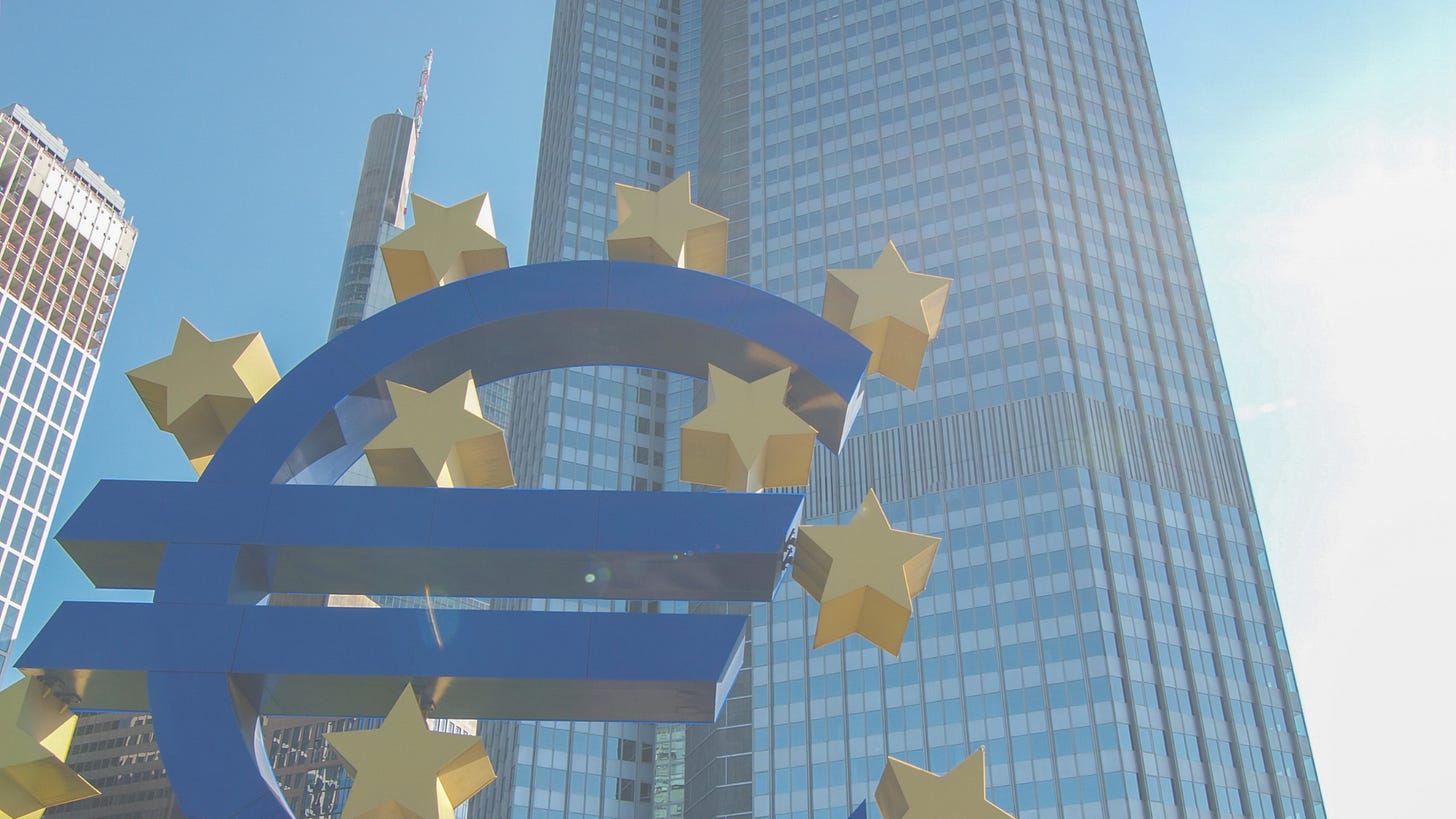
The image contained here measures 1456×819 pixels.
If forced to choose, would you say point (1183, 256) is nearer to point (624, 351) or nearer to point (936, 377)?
point (936, 377)

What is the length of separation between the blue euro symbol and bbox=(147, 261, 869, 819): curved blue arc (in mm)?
22

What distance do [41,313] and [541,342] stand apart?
11075 cm

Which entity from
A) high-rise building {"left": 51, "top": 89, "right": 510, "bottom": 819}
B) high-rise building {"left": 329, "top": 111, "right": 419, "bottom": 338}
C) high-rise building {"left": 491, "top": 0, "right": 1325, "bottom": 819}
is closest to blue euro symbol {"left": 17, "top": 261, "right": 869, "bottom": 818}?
high-rise building {"left": 491, "top": 0, "right": 1325, "bottom": 819}

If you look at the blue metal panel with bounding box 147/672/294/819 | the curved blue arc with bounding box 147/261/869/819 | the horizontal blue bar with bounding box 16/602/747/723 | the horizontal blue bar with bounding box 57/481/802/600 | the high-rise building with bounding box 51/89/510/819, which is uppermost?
the high-rise building with bounding box 51/89/510/819

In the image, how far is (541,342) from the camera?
1228 cm

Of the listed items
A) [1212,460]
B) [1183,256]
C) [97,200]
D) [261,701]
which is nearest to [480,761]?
[261,701]

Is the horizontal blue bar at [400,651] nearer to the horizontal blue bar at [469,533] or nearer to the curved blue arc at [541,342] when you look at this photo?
the horizontal blue bar at [469,533]

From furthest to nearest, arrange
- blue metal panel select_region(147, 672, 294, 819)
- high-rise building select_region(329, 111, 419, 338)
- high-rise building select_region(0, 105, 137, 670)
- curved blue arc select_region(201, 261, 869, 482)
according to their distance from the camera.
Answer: high-rise building select_region(329, 111, 419, 338), high-rise building select_region(0, 105, 137, 670), curved blue arc select_region(201, 261, 869, 482), blue metal panel select_region(147, 672, 294, 819)

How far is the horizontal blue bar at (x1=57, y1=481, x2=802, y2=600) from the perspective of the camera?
Answer: 1047 centimetres

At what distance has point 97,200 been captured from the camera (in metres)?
120

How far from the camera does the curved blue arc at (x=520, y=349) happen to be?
36.6 feet

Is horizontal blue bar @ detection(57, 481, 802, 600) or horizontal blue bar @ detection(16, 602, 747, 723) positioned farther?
horizontal blue bar @ detection(57, 481, 802, 600)

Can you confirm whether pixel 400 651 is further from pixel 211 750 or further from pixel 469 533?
pixel 211 750

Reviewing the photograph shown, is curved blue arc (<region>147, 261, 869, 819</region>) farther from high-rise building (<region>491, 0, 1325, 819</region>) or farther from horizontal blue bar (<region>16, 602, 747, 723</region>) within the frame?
high-rise building (<region>491, 0, 1325, 819</region>)
